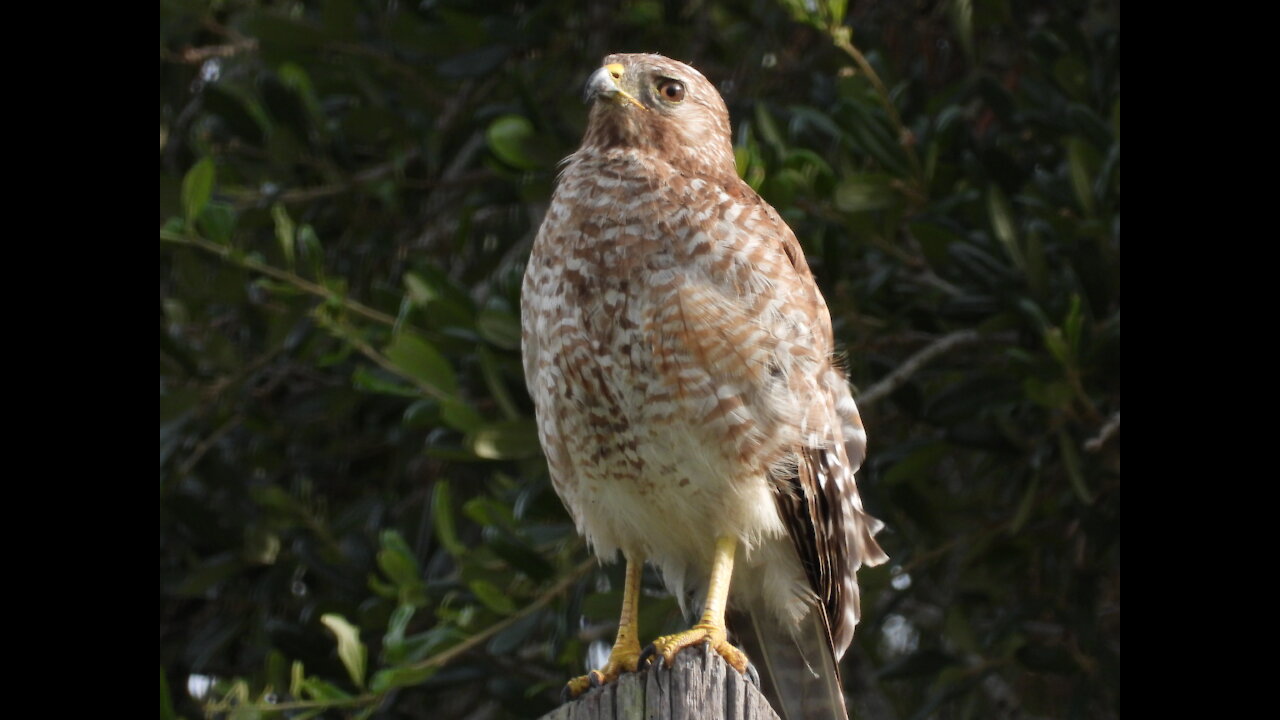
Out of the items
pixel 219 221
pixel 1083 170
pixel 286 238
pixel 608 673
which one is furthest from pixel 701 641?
pixel 219 221

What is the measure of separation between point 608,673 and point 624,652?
0.37 ft

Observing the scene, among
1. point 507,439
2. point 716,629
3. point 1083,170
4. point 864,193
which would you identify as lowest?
point 507,439

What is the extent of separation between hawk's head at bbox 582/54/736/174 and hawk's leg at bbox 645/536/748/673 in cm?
89

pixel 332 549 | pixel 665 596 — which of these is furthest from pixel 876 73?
pixel 332 549

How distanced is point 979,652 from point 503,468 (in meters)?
1.69

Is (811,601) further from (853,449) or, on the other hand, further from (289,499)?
(289,499)

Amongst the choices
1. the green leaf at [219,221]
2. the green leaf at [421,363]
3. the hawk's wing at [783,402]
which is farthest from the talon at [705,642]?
the green leaf at [219,221]

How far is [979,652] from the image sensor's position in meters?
4.23

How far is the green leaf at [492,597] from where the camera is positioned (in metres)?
3.94

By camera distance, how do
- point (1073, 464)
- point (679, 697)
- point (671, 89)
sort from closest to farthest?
point (679, 697)
point (671, 89)
point (1073, 464)

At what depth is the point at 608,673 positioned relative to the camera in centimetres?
296

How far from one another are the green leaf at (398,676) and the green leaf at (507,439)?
611 mm

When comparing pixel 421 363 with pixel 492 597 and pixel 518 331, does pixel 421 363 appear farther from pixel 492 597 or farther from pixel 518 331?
pixel 492 597

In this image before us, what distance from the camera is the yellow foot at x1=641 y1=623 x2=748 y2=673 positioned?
2756mm
